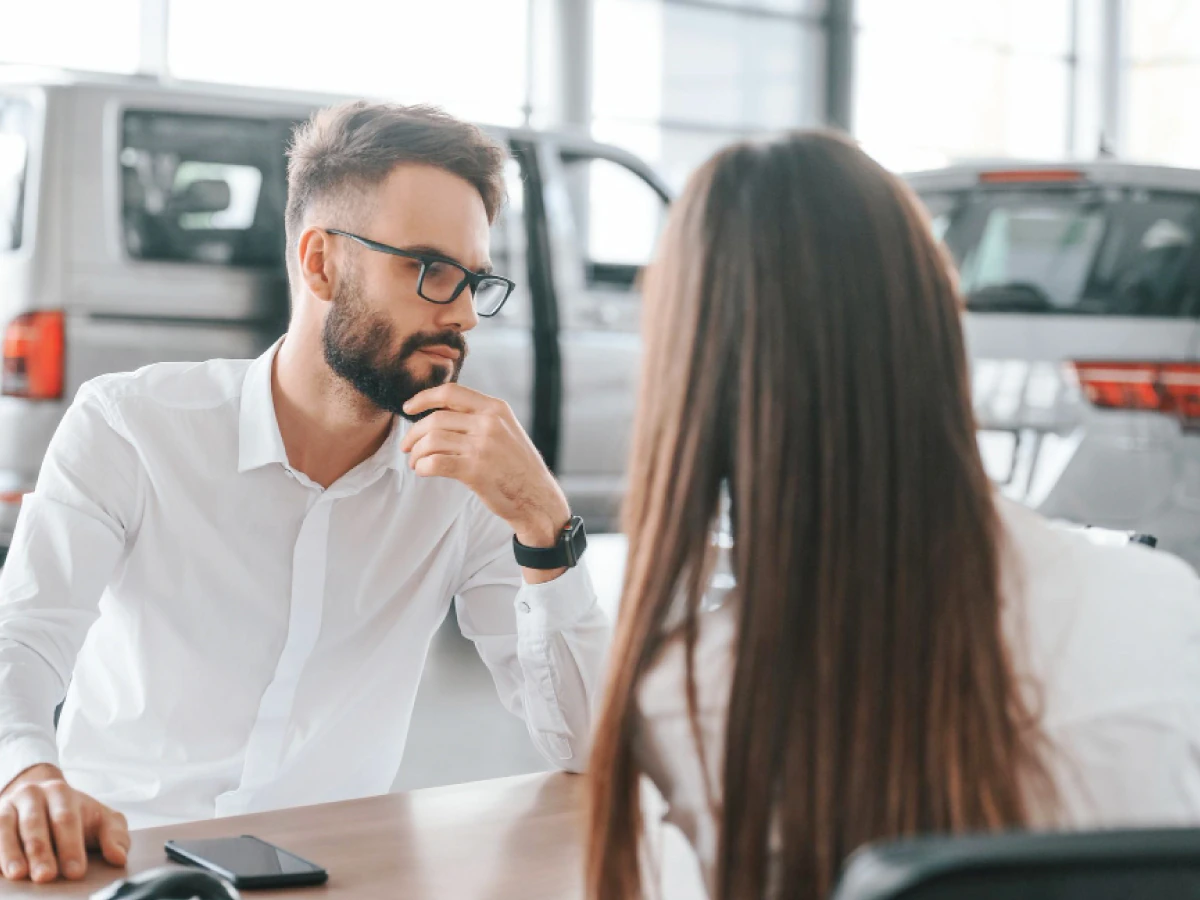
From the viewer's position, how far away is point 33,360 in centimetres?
395

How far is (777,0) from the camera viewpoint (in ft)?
41.3

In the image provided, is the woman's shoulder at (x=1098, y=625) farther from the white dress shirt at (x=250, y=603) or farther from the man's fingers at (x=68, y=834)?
the white dress shirt at (x=250, y=603)

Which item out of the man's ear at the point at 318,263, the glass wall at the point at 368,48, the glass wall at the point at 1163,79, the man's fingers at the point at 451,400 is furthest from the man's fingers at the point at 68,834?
the glass wall at the point at 1163,79

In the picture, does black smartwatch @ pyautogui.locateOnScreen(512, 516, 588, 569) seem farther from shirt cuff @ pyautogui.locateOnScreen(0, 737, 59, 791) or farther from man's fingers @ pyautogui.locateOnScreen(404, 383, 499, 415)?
shirt cuff @ pyautogui.locateOnScreen(0, 737, 59, 791)

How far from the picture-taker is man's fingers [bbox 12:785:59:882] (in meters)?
1.21

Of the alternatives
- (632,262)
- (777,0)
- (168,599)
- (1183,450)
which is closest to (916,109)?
(777,0)

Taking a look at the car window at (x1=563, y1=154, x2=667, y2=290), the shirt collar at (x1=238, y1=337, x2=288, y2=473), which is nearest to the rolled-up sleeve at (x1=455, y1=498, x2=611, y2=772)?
the shirt collar at (x1=238, y1=337, x2=288, y2=473)

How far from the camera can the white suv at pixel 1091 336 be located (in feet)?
13.8

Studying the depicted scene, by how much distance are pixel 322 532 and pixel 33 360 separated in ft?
7.45

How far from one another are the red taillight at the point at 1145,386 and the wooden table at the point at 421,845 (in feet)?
10.1

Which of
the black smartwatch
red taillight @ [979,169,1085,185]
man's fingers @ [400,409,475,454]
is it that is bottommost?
the black smartwatch

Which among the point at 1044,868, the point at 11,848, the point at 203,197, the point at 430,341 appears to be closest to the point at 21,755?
the point at 11,848

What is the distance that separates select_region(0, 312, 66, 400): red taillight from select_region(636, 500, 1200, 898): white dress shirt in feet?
11.0

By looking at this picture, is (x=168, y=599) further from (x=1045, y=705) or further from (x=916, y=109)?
(x=916, y=109)
